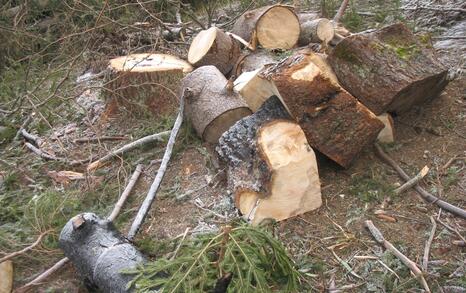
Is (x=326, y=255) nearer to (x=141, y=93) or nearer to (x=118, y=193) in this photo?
(x=118, y=193)

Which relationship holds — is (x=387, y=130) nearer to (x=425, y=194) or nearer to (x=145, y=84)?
(x=425, y=194)

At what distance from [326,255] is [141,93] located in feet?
7.58

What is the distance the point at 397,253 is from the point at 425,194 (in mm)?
554

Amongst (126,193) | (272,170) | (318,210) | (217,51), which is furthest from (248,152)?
(217,51)

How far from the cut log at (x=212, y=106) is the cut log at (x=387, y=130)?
0.93m

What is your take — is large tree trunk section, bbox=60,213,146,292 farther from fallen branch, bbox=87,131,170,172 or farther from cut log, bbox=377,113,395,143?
cut log, bbox=377,113,395,143

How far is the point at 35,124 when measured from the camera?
475 cm

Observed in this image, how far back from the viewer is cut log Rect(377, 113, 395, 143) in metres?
3.33

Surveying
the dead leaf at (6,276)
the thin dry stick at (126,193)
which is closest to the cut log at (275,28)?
the thin dry stick at (126,193)

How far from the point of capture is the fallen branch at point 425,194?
2.83 meters

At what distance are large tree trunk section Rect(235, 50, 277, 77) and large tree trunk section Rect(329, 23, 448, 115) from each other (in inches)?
39.5

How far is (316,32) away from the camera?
445cm

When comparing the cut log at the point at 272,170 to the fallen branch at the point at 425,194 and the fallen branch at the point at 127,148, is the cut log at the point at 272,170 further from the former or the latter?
the fallen branch at the point at 127,148

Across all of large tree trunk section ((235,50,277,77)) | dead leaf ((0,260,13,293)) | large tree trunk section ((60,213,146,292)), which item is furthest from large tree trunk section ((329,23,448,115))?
dead leaf ((0,260,13,293))
